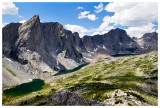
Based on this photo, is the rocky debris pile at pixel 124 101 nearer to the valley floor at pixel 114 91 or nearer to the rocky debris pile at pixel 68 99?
the valley floor at pixel 114 91

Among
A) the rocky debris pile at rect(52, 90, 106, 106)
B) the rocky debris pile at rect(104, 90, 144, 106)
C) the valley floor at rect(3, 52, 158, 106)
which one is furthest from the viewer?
the valley floor at rect(3, 52, 158, 106)

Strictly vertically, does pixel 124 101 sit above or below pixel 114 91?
above

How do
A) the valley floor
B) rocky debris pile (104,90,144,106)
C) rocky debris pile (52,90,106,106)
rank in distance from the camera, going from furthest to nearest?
the valley floor
rocky debris pile (104,90,144,106)
rocky debris pile (52,90,106,106)

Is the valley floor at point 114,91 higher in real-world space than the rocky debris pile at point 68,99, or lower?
lower

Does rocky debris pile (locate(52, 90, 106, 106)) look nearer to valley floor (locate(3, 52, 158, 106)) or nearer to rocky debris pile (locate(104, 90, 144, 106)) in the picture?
rocky debris pile (locate(104, 90, 144, 106))

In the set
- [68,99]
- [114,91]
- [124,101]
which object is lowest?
[114,91]

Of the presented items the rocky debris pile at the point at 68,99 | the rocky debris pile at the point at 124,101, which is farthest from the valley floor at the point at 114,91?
the rocky debris pile at the point at 68,99

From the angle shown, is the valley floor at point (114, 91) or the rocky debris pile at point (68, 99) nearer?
the rocky debris pile at point (68, 99)

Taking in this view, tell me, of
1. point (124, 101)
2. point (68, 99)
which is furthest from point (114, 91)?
point (68, 99)

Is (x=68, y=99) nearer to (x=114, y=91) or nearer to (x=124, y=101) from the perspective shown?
(x=124, y=101)

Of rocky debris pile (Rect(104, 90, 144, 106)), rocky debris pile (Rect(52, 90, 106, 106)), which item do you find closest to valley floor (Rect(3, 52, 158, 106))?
rocky debris pile (Rect(104, 90, 144, 106))

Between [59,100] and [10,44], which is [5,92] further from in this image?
[10,44]
